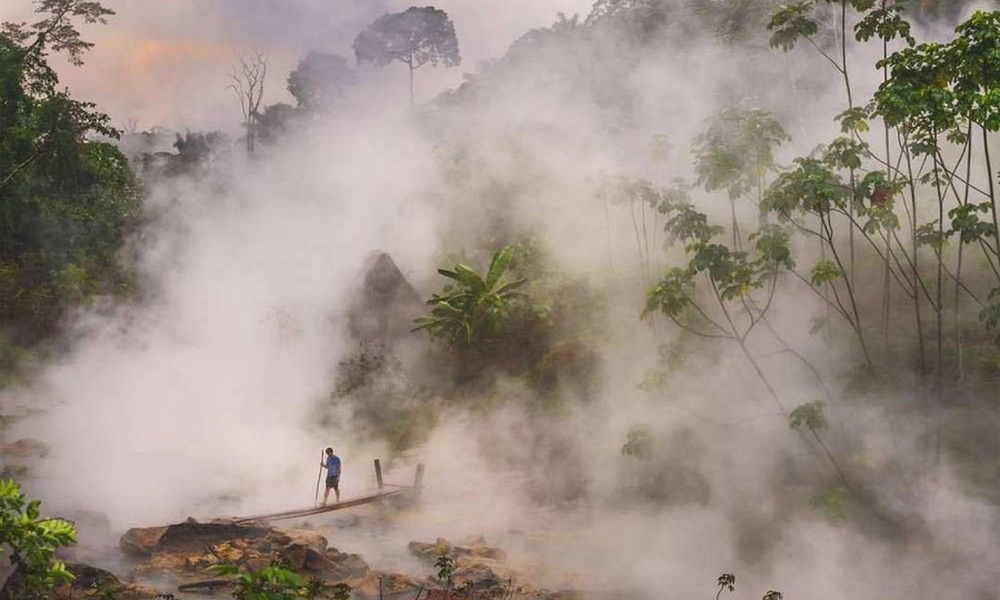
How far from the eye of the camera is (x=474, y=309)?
659 inches

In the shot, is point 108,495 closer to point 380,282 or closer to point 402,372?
point 402,372

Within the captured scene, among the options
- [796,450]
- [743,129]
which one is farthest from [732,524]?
[743,129]

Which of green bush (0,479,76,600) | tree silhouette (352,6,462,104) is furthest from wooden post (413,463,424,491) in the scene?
tree silhouette (352,6,462,104)

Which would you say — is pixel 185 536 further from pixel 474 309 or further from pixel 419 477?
pixel 474 309

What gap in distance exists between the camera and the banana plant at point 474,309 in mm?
16688

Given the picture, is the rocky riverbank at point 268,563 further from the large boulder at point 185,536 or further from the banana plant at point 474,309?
the banana plant at point 474,309

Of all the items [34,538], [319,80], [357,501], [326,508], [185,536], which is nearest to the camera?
[34,538]

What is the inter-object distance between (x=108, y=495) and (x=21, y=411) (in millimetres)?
5391

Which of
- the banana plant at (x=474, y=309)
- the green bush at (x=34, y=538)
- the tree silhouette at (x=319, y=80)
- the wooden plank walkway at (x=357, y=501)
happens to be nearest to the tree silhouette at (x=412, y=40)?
the tree silhouette at (x=319, y=80)

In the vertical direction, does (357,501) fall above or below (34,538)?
above

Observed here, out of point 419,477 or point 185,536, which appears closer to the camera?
point 185,536

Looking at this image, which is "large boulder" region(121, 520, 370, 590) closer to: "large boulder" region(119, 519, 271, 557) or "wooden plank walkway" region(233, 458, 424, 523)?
"large boulder" region(119, 519, 271, 557)

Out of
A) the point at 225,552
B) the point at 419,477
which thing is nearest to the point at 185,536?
the point at 225,552

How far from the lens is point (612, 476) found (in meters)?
11.9
